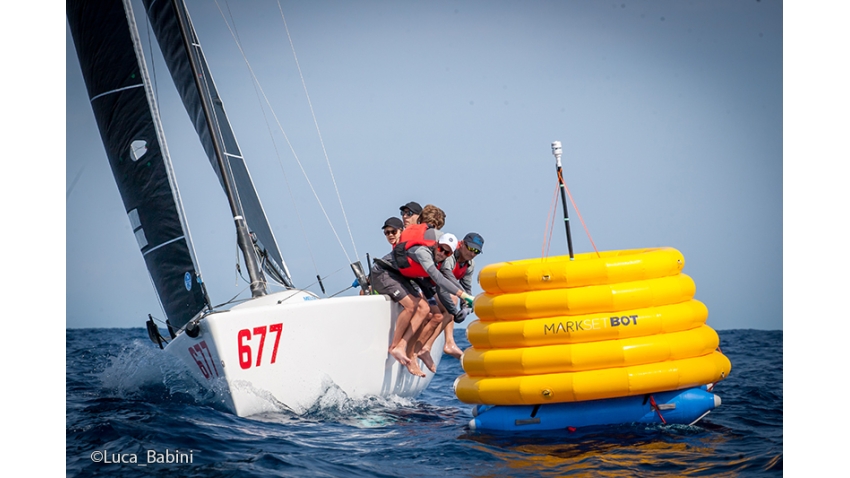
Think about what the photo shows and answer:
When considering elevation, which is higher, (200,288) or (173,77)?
(173,77)

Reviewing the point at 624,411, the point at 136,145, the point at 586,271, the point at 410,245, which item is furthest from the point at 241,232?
the point at 624,411

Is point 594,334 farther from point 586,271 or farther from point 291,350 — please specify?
point 291,350

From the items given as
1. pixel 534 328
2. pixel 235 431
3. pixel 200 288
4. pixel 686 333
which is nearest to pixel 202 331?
pixel 235 431

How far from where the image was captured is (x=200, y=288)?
7.27 meters

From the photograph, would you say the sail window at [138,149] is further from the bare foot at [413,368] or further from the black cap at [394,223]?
the bare foot at [413,368]

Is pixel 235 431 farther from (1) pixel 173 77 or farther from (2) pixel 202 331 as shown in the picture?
(1) pixel 173 77

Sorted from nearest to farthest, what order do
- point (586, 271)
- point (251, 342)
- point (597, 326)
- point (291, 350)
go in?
point (597, 326) → point (586, 271) → point (251, 342) → point (291, 350)

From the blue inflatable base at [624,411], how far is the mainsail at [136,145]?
3.38m

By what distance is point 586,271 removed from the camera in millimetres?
5484

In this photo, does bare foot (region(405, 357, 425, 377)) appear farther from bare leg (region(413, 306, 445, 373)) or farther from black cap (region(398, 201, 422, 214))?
black cap (region(398, 201, 422, 214))

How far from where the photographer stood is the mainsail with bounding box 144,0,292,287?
816 centimetres

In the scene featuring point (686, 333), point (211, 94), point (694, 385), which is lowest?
point (694, 385)

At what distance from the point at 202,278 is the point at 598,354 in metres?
3.66
